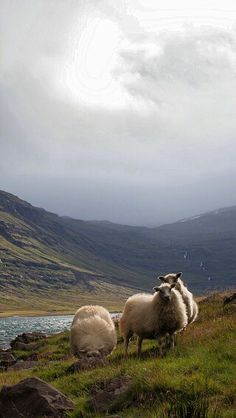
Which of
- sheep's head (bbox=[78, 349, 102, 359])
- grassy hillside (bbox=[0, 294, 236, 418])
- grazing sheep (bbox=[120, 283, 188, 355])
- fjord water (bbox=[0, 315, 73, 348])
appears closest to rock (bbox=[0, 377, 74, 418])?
grassy hillside (bbox=[0, 294, 236, 418])

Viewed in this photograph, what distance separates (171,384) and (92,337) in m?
9.90

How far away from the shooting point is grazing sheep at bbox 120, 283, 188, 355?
17.7 meters

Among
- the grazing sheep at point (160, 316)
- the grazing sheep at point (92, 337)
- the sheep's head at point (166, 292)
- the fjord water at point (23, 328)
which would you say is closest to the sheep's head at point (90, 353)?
the grazing sheep at point (92, 337)

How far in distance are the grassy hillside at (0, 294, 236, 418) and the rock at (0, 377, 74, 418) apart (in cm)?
45

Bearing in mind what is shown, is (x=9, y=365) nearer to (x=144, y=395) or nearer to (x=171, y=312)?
(x=171, y=312)

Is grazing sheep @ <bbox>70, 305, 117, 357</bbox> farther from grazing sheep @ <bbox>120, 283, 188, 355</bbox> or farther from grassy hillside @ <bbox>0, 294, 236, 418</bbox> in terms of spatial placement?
grassy hillside @ <bbox>0, 294, 236, 418</bbox>

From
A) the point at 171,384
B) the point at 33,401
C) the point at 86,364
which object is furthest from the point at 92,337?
the point at 171,384

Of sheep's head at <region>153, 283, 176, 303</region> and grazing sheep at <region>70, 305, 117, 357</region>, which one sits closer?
sheep's head at <region>153, 283, 176, 303</region>

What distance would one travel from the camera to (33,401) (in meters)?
11.7

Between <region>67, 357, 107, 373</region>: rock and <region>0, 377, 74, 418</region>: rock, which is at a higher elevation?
<region>0, 377, 74, 418</region>: rock

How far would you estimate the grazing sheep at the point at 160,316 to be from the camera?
58.0ft

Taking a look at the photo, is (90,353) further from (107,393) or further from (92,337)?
(107,393)

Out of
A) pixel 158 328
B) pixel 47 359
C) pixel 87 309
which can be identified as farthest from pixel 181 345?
pixel 47 359

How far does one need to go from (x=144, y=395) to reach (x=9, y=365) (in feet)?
63.7
